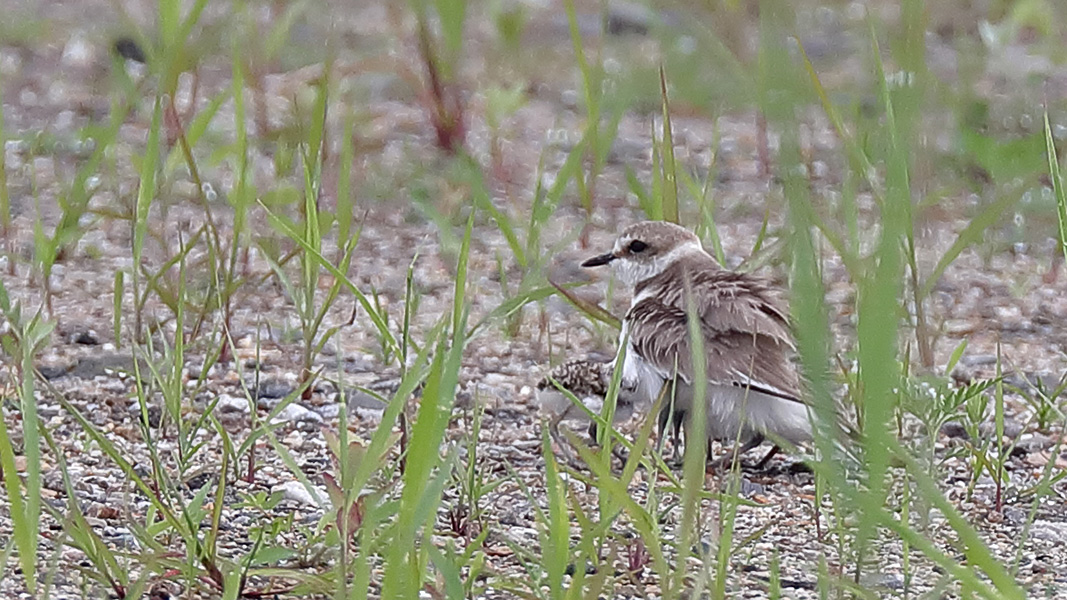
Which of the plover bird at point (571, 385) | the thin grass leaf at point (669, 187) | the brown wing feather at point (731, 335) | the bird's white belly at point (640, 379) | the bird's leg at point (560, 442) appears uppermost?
the thin grass leaf at point (669, 187)

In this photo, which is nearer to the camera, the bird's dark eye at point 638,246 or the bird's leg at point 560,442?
the bird's leg at point 560,442

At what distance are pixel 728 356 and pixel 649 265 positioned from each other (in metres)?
0.88

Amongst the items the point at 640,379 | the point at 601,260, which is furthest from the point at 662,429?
the point at 601,260

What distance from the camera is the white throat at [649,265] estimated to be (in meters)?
4.51

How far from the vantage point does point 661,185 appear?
185 inches

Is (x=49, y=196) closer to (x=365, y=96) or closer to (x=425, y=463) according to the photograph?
(x=365, y=96)

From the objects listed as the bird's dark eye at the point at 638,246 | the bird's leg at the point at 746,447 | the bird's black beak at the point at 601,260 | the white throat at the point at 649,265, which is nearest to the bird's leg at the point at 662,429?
the bird's leg at the point at 746,447

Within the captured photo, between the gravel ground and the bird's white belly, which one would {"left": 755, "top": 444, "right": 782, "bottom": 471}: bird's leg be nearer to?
the gravel ground

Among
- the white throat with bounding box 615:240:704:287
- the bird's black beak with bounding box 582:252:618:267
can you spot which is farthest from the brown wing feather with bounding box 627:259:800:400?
the bird's black beak with bounding box 582:252:618:267

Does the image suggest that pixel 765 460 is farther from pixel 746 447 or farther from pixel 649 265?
pixel 649 265

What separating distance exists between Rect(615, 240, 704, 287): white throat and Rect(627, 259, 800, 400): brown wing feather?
1.33 feet

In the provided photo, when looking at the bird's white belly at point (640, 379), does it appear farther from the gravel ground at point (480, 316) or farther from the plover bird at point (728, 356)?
the gravel ground at point (480, 316)

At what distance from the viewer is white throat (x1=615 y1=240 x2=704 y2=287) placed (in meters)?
4.51

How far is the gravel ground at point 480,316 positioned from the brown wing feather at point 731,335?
22 cm
